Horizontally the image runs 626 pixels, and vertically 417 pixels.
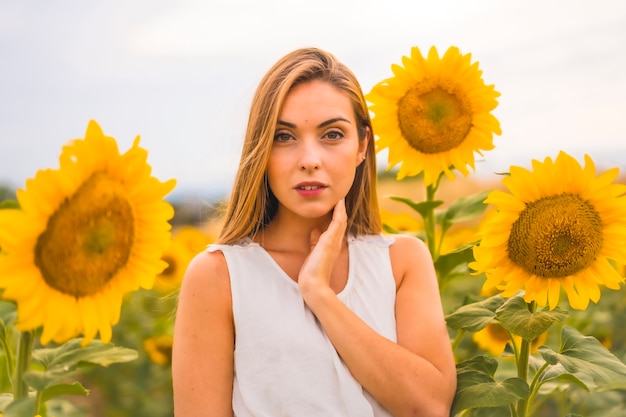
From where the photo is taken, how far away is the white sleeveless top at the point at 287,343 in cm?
216

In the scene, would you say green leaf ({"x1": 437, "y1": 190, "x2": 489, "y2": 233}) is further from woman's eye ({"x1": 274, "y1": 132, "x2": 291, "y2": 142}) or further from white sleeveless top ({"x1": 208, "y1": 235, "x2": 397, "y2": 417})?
woman's eye ({"x1": 274, "y1": 132, "x2": 291, "y2": 142})

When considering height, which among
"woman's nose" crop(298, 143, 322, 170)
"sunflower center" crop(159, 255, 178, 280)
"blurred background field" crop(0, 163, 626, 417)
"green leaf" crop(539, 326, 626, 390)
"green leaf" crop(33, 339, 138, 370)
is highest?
"woman's nose" crop(298, 143, 322, 170)

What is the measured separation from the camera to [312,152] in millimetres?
2197

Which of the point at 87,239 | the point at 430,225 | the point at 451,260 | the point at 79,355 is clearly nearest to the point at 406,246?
the point at 451,260

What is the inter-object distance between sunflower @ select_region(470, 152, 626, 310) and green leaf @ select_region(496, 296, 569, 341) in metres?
0.04

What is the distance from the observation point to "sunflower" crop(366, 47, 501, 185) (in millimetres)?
2844

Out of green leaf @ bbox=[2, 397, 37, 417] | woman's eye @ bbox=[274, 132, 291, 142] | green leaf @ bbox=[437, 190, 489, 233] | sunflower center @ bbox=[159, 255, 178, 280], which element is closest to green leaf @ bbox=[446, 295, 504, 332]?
green leaf @ bbox=[437, 190, 489, 233]

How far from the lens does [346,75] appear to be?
2449 mm

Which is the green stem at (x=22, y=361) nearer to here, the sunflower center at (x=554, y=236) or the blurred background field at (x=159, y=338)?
the sunflower center at (x=554, y=236)

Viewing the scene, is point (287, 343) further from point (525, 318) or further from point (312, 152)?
point (525, 318)

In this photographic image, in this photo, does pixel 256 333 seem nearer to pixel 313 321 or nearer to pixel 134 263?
pixel 313 321

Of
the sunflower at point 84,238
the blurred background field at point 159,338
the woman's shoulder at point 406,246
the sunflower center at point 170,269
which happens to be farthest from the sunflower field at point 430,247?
the sunflower center at point 170,269

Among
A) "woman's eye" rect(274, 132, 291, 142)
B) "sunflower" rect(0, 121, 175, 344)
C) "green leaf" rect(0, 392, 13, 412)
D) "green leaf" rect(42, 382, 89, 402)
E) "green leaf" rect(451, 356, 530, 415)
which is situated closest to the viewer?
"sunflower" rect(0, 121, 175, 344)

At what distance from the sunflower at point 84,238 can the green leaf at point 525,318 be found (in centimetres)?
95
